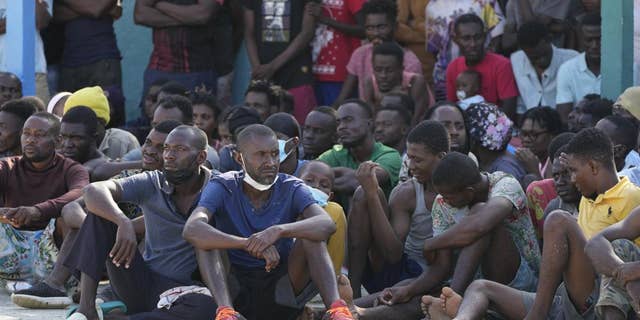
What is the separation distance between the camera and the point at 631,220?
6602mm

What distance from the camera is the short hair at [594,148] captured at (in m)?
6.94

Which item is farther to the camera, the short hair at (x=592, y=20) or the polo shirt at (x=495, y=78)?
the polo shirt at (x=495, y=78)

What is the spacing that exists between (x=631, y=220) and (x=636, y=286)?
416mm

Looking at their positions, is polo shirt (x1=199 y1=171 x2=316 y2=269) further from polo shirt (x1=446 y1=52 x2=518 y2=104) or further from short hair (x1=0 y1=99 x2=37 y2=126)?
polo shirt (x1=446 y1=52 x2=518 y2=104)

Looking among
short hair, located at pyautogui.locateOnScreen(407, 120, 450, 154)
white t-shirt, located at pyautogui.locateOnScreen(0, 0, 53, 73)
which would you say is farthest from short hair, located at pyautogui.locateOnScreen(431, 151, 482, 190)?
white t-shirt, located at pyautogui.locateOnScreen(0, 0, 53, 73)

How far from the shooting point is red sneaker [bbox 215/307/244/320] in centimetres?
676

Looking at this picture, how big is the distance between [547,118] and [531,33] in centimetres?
143

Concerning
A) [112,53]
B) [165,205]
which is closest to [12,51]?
[112,53]

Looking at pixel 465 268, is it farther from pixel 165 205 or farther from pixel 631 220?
pixel 165 205

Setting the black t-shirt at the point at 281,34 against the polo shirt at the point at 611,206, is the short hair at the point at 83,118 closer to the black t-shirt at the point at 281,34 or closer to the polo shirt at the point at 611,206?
the black t-shirt at the point at 281,34

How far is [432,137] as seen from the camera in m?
7.96

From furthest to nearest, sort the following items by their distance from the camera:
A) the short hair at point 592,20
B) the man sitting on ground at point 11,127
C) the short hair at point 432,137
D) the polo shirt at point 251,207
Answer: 1. the short hair at point 592,20
2. the man sitting on ground at point 11,127
3. the short hair at point 432,137
4. the polo shirt at point 251,207

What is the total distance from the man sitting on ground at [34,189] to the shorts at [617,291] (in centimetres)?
362

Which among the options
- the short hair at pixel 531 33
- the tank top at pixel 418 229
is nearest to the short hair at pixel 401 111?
the short hair at pixel 531 33
